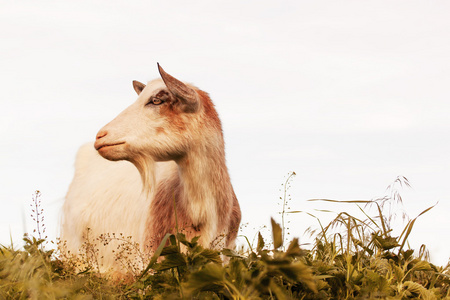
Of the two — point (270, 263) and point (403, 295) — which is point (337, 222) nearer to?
point (403, 295)

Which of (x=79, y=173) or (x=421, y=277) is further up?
(x=79, y=173)

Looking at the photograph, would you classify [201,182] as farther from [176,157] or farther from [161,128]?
[161,128]

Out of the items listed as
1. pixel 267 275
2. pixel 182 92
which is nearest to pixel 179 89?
pixel 182 92

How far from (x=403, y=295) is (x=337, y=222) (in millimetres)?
795

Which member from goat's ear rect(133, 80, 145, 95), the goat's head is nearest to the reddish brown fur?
the goat's head

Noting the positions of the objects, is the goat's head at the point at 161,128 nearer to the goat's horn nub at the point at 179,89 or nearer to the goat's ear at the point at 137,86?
the goat's horn nub at the point at 179,89

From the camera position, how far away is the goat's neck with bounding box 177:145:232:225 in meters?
4.58

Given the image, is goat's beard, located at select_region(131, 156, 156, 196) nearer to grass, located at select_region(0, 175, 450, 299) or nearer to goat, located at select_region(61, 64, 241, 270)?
goat, located at select_region(61, 64, 241, 270)

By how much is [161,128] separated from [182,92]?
37cm

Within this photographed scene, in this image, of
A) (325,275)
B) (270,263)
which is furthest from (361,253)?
(270,263)

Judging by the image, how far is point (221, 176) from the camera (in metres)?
4.73

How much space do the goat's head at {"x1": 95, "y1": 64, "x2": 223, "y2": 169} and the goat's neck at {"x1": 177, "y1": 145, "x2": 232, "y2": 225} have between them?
0.10m

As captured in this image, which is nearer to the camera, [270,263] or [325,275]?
[270,263]

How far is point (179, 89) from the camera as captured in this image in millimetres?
4480
